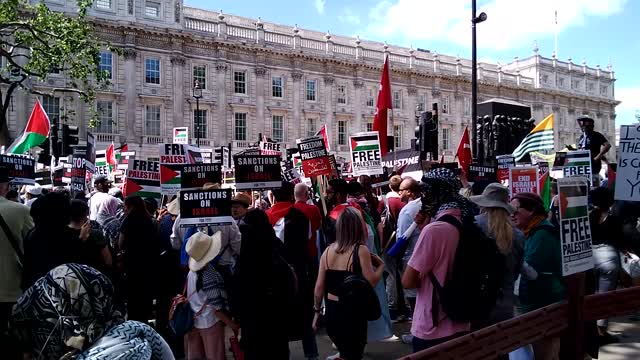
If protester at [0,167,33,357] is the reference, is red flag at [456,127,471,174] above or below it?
above

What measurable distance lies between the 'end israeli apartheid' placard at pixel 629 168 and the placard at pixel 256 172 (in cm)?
364

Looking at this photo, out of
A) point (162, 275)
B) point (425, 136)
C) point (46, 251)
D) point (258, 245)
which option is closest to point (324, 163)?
point (162, 275)

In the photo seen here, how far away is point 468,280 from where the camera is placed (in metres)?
3.60

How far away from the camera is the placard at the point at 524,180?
28.3 ft

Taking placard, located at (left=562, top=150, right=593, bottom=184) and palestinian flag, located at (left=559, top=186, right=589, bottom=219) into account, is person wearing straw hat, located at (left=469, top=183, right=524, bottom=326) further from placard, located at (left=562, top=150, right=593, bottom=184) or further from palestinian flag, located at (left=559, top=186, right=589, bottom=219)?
placard, located at (left=562, top=150, right=593, bottom=184)

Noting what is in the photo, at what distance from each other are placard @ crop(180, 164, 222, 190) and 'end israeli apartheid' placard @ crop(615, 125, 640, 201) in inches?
163

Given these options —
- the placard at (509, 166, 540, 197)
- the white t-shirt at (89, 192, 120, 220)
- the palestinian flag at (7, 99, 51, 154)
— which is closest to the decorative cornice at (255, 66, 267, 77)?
the palestinian flag at (7, 99, 51, 154)

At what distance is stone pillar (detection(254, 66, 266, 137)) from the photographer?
41.6m

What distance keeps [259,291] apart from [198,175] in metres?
2.50

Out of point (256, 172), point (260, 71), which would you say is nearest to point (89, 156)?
point (256, 172)

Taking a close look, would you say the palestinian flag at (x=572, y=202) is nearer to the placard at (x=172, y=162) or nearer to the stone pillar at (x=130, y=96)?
the placard at (x=172, y=162)

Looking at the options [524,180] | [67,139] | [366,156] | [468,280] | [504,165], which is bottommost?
[468,280]

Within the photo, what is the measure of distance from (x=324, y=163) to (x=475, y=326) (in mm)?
5331

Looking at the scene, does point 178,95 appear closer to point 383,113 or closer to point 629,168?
point 383,113
